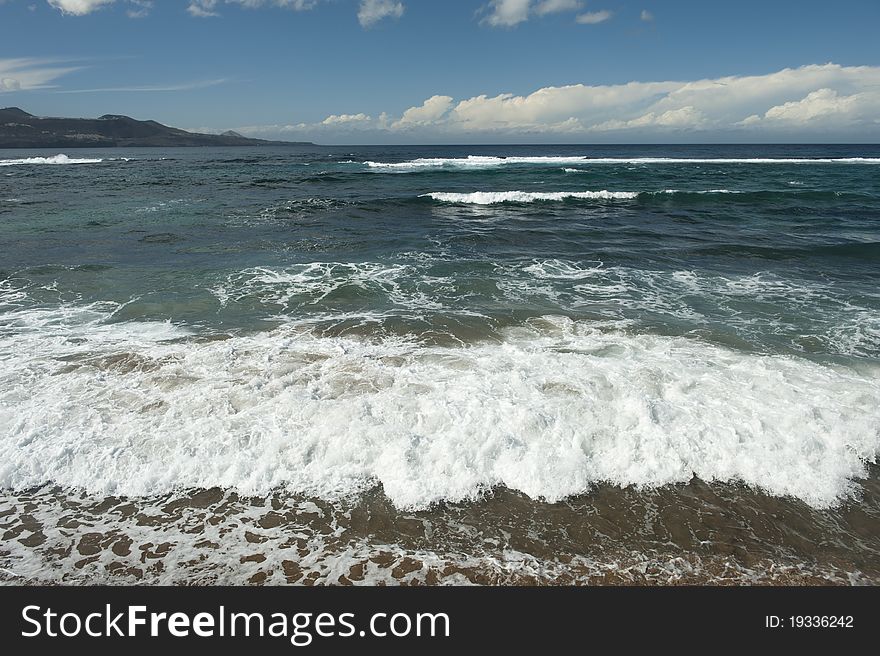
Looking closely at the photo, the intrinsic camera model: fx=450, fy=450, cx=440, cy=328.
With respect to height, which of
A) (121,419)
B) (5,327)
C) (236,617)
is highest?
(5,327)

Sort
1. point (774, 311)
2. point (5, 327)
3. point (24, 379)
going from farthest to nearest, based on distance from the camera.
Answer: point (774, 311), point (5, 327), point (24, 379)

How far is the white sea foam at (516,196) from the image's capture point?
96.4ft

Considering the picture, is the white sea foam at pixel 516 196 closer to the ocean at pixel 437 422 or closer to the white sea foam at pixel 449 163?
the ocean at pixel 437 422

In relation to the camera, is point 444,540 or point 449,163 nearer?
point 444,540

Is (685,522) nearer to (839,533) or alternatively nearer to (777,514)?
(777,514)

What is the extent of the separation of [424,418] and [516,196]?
88.0 ft

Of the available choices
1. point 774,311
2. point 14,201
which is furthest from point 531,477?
point 14,201

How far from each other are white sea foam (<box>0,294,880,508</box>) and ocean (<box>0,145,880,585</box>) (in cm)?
3

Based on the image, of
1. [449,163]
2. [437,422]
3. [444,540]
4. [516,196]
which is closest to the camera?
[444,540]

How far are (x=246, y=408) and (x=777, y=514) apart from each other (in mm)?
6572

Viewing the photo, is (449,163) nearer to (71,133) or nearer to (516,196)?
(516,196)

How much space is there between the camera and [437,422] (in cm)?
Answer: 607

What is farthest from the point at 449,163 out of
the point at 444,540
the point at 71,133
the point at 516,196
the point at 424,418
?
the point at 71,133

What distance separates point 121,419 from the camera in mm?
6055
